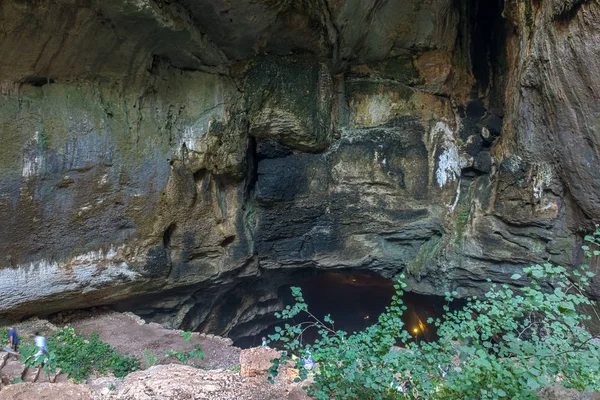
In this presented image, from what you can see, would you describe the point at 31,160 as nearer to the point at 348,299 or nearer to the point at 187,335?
the point at 187,335

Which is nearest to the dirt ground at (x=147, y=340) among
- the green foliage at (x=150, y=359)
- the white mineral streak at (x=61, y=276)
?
the green foliage at (x=150, y=359)

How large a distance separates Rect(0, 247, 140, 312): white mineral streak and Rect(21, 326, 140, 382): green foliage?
2.05ft

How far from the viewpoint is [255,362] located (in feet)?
13.0

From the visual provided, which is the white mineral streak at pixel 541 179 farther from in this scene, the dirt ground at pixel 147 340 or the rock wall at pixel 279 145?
the dirt ground at pixel 147 340

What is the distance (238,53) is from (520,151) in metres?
4.58

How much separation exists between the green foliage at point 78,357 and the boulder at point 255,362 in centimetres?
186

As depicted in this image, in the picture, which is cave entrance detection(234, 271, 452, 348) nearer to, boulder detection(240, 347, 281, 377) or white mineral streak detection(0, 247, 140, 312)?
white mineral streak detection(0, 247, 140, 312)

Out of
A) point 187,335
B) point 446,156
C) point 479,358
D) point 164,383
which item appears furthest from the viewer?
point 446,156

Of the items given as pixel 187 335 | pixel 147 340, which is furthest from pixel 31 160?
pixel 187 335

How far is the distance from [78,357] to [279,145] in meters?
4.25

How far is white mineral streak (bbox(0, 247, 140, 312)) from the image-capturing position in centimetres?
468

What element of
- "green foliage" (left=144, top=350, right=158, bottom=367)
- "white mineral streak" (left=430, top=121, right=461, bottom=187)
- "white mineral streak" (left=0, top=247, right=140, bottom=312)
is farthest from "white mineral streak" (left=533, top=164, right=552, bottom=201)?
"white mineral streak" (left=0, top=247, right=140, bottom=312)

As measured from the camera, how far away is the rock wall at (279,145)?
450 centimetres

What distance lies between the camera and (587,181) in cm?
459
